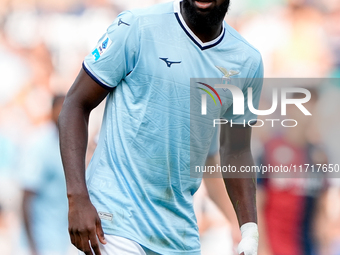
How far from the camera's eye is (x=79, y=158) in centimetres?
176

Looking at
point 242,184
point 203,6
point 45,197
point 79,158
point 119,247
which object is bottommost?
point 45,197

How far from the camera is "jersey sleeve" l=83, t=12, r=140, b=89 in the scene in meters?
1.80

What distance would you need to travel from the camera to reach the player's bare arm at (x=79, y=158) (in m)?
1.67

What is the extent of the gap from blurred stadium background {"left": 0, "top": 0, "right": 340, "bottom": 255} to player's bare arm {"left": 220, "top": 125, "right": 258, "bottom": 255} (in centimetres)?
162

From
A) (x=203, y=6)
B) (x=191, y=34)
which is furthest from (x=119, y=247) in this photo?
(x=203, y=6)

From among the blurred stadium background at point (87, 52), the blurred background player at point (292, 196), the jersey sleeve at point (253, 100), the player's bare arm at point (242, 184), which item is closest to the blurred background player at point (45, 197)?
the blurred stadium background at point (87, 52)

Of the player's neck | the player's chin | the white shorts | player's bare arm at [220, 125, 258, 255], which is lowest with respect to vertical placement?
player's bare arm at [220, 125, 258, 255]

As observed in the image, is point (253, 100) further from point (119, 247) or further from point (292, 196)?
point (292, 196)

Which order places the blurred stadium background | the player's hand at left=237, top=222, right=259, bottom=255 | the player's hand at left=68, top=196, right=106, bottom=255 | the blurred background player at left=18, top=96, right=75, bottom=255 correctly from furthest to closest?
the blurred stadium background
the blurred background player at left=18, top=96, right=75, bottom=255
the player's hand at left=237, top=222, right=259, bottom=255
the player's hand at left=68, top=196, right=106, bottom=255

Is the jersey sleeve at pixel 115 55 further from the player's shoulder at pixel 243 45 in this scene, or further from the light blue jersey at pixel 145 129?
the player's shoulder at pixel 243 45

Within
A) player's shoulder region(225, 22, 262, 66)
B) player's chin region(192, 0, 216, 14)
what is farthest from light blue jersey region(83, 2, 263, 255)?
player's shoulder region(225, 22, 262, 66)

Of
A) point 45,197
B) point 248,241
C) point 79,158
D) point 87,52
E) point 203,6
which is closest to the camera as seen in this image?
point 79,158

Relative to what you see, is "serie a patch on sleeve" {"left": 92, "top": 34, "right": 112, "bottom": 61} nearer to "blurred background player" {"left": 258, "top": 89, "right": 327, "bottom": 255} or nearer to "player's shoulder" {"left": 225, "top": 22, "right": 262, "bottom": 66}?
"player's shoulder" {"left": 225, "top": 22, "right": 262, "bottom": 66}

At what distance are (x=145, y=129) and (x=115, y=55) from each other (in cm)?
29
